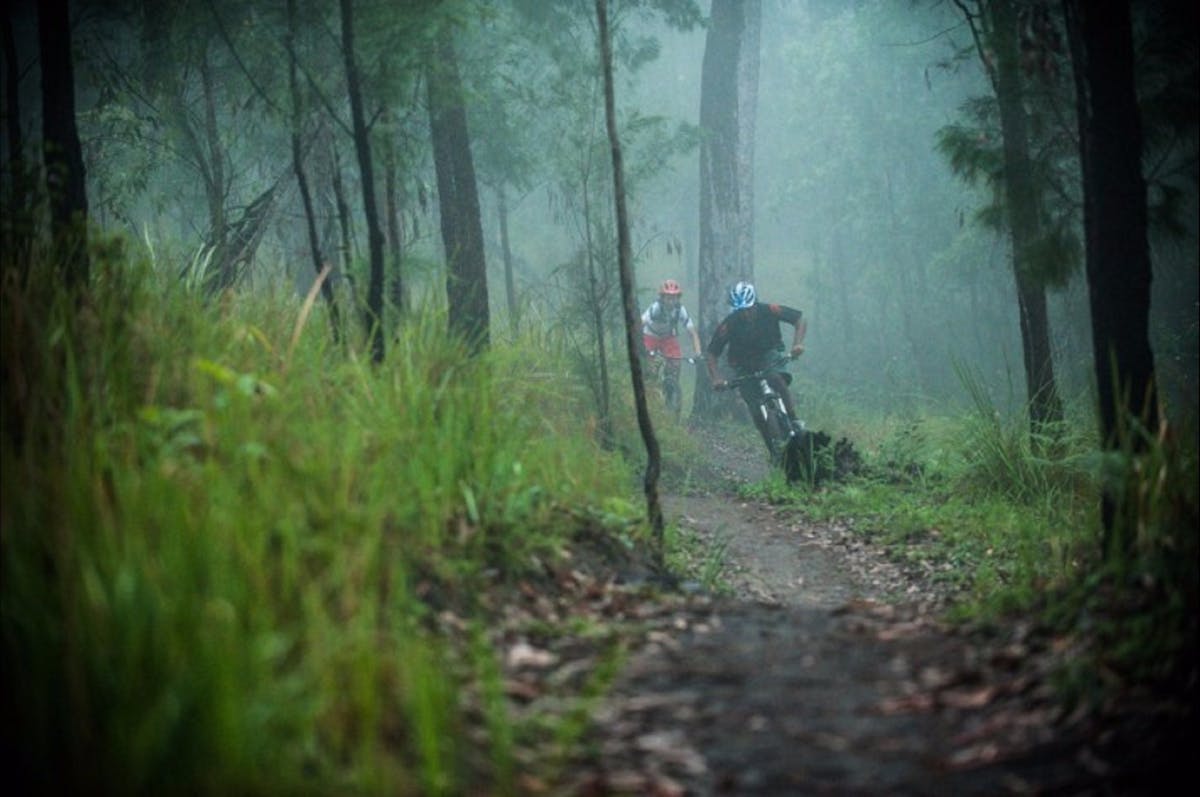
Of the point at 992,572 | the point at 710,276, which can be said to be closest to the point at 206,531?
the point at 992,572

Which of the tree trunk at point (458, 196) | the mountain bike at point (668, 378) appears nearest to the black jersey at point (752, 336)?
the tree trunk at point (458, 196)

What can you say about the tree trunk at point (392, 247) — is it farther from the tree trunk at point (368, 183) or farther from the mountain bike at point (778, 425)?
the mountain bike at point (778, 425)

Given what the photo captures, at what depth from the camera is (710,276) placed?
19922 millimetres

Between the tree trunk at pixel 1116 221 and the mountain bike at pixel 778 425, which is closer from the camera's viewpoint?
the tree trunk at pixel 1116 221

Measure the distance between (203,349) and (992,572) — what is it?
18.2ft

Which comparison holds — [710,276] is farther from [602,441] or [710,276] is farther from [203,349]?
[203,349]

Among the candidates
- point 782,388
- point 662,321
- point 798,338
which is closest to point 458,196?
point 782,388

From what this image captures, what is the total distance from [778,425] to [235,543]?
9.93 m

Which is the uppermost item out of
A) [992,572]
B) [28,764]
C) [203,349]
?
[203,349]

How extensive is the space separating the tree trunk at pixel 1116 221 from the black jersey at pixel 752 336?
755 centimetres

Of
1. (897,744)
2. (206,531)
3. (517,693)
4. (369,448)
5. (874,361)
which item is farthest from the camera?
(874,361)

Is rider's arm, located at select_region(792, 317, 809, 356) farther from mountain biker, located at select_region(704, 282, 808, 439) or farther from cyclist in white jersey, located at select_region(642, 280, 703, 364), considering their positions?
cyclist in white jersey, located at select_region(642, 280, 703, 364)

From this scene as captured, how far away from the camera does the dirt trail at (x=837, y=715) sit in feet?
11.0

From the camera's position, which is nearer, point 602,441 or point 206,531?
point 206,531
